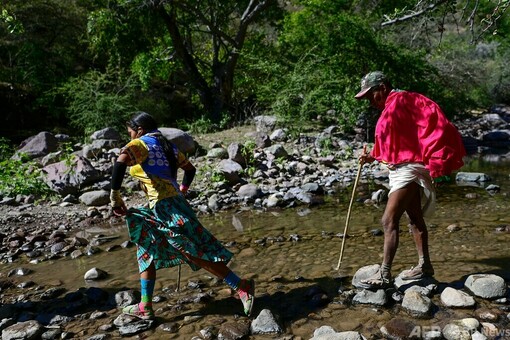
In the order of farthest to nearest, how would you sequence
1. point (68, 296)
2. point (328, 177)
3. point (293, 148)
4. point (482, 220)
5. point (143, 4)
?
point (143, 4) < point (293, 148) < point (328, 177) < point (482, 220) < point (68, 296)

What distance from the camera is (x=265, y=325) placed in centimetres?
368

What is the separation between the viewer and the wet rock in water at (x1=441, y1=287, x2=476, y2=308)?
373 cm

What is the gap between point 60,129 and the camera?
52.2 feet

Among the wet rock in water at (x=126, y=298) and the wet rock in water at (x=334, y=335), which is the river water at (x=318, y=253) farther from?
the wet rock in water at (x=126, y=298)

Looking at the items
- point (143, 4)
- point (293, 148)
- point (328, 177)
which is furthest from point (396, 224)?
point (143, 4)

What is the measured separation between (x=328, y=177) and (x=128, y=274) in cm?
561

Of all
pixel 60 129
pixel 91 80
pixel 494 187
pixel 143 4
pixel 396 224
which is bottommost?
pixel 494 187

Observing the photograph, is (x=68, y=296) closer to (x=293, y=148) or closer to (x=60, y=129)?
(x=293, y=148)

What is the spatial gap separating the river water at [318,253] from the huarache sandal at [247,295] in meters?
0.26

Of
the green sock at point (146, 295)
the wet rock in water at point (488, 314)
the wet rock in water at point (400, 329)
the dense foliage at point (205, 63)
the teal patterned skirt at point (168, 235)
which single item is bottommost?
the wet rock in water at point (488, 314)

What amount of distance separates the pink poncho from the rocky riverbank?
112 centimetres

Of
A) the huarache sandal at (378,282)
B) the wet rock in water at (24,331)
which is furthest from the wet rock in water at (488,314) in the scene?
the wet rock in water at (24,331)

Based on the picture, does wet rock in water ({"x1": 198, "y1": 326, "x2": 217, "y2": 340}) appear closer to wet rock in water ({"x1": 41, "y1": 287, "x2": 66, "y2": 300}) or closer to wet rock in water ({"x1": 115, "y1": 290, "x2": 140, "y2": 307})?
wet rock in water ({"x1": 115, "y1": 290, "x2": 140, "y2": 307})

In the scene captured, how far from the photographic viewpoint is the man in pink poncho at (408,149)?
12.5ft
